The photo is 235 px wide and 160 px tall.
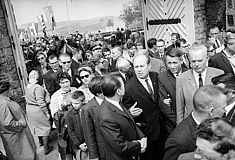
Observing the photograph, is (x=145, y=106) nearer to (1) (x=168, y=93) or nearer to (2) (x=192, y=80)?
(1) (x=168, y=93)

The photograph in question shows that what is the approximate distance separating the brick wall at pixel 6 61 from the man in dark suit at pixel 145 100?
353 cm

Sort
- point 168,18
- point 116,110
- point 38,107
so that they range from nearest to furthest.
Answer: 1. point 116,110
2. point 38,107
3. point 168,18

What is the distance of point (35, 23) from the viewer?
14.5 metres

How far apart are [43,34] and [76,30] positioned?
1926mm

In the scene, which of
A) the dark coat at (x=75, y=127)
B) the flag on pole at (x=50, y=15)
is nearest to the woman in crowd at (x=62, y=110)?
the dark coat at (x=75, y=127)

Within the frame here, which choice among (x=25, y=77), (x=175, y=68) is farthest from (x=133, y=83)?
(x=25, y=77)

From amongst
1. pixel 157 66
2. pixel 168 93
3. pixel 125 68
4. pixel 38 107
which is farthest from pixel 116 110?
pixel 38 107

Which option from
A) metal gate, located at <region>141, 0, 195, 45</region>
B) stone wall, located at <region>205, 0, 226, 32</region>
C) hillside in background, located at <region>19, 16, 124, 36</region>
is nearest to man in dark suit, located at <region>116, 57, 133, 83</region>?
metal gate, located at <region>141, 0, 195, 45</region>

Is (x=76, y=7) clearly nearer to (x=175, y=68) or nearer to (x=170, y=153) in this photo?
(x=175, y=68)

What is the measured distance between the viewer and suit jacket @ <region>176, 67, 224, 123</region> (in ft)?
10.7

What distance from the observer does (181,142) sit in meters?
2.09

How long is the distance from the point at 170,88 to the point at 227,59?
131 cm

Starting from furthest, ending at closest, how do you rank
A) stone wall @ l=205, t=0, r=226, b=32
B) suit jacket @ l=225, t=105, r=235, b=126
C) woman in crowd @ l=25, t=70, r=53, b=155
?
1. stone wall @ l=205, t=0, r=226, b=32
2. woman in crowd @ l=25, t=70, r=53, b=155
3. suit jacket @ l=225, t=105, r=235, b=126

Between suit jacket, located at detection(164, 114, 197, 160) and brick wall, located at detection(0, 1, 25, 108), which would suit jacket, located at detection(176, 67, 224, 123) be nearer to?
suit jacket, located at detection(164, 114, 197, 160)
